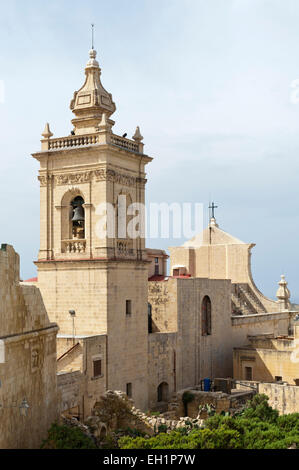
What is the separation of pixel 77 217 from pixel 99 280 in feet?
9.71

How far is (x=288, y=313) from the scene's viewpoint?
45969 mm

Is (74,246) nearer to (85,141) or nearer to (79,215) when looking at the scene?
(79,215)

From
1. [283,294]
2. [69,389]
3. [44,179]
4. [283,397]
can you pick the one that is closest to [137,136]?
[44,179]

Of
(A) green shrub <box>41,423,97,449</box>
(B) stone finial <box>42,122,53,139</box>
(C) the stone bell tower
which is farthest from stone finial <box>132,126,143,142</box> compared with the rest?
(A) green shrub <box>41,423,97,449</box>

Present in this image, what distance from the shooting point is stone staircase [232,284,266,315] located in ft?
141

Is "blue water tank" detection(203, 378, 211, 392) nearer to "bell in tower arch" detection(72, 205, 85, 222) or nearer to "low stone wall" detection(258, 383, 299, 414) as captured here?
"low stone wall" detection(258, 383, 299, 414)

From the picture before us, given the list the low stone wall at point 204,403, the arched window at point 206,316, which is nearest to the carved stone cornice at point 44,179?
the arched window at point 206,316

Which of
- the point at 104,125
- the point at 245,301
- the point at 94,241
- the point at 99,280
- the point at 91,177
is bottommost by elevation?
the point at 245,301

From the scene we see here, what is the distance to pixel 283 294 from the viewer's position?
46688 millimetres

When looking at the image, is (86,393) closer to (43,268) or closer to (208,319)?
(43,268)

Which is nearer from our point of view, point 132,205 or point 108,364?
point 108,364

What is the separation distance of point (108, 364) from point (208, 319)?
987cm

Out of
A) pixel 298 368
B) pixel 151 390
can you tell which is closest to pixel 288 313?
pixel 298 368

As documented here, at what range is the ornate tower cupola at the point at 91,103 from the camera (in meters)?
30.0
